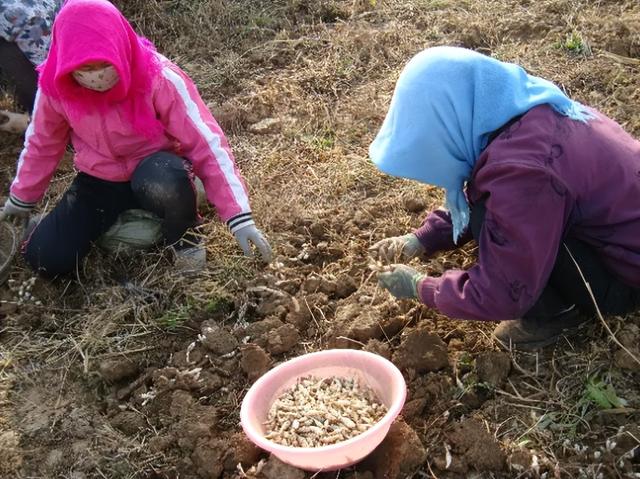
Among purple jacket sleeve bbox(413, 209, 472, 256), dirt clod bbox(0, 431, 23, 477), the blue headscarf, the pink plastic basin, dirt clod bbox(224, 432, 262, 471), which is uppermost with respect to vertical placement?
the blue headscarf

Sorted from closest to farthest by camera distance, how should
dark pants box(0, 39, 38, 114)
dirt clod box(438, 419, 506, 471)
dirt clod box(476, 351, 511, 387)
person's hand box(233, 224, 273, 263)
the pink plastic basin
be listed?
the pink plastic basin → dirt clod box(438, 419, 506, 471) → dirt clod box(476, 351, 511, 387) → person's hand box(233, 224, 273, 263) → dark pants box(0, 39, 38, 114)

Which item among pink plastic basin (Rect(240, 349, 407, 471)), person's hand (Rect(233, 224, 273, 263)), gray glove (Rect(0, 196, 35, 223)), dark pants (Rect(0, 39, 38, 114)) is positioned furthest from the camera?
dark pants (Rect(0, 39, 38, 114))

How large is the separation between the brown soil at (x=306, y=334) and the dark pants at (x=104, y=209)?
0.09 meters

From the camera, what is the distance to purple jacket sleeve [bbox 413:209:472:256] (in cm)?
215

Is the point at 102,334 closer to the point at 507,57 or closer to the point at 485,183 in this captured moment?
the point at 485,183

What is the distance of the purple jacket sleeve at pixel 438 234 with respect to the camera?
2152mm

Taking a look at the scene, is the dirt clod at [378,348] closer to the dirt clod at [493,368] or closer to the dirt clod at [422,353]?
the dirt clod at [422,353]

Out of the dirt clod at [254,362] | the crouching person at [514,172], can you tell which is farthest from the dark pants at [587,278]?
the dirt clod at [254,362]

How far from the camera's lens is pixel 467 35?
3.33 metres

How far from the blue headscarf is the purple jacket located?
46mm

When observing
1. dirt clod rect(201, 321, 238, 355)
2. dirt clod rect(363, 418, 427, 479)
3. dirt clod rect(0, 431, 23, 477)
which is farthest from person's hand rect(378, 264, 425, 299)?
dirt clod rect(0, 431, 23, 477)

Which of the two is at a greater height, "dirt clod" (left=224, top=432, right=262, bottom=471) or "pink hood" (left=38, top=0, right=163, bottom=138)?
"pink hood" (left=38, top=0, right=163, bottom=138)

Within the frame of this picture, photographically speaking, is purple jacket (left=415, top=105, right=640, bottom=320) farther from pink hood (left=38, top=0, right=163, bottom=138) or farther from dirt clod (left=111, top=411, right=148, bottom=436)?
pink hood (left=38, top=0, right=163, bottom=138)

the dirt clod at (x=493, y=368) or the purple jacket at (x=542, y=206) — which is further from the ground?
the purple jacket at (x=542, y=206)
